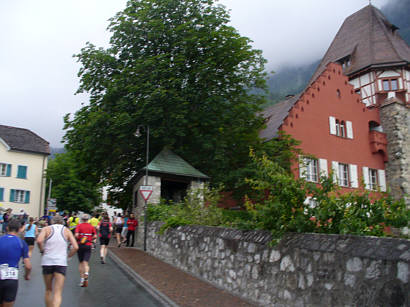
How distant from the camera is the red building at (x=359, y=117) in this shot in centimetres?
2994

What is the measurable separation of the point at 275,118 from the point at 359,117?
6931 millimetres

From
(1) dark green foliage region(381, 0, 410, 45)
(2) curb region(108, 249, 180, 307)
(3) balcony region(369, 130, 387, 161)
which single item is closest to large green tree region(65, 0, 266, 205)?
(2) curb region(108, 249, 180, 307)

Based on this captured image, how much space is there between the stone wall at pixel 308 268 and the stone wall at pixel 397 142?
2659cm

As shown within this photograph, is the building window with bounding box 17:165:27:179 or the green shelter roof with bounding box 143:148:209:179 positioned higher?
the building window with bounding box 17:165:27:179

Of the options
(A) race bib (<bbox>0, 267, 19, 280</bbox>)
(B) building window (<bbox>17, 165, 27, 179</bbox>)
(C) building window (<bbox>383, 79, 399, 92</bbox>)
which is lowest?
(A) race bib (<bbox>0, 267, 19, 280</bbox>)

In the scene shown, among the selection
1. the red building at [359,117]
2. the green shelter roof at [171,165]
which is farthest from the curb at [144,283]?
the red building at [359,117]

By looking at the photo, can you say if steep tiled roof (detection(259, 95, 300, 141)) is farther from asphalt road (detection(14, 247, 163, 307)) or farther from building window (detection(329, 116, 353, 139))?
asphalt road (detection(14, 247, 163, 307))

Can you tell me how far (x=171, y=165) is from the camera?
72.8 ft

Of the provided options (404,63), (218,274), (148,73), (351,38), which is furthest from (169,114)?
(351,38)

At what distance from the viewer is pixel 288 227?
A: 7.16 meters

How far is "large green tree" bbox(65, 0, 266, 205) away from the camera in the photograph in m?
22.5

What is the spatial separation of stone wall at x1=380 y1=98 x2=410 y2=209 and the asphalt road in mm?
27124

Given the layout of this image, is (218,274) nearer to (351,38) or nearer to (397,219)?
(397,219)

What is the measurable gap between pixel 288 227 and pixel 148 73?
16979 mm
